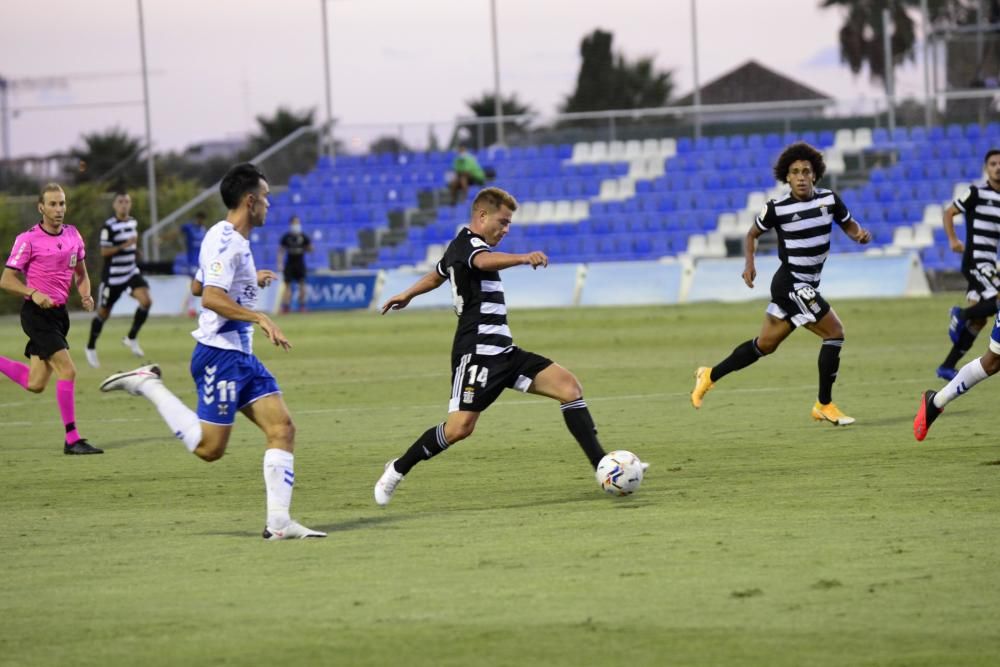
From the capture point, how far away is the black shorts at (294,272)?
3694cm

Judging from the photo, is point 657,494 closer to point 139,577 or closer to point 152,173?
point 139,577

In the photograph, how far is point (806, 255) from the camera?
13.3 m

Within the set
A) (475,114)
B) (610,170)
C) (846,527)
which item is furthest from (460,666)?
(475,114)

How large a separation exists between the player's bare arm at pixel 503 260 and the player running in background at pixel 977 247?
7353mm

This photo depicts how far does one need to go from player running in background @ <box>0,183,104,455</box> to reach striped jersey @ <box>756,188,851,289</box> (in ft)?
19.8

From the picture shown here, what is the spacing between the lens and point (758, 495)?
966 centimetres

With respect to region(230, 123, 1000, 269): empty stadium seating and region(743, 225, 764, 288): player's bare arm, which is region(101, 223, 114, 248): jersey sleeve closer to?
region(743, 225, 764, 288): player's bare arm

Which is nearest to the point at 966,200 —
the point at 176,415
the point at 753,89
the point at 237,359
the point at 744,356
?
the point at 744,356

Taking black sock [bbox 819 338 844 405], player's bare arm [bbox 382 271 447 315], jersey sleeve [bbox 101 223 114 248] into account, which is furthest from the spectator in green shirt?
player's bare arm [bbox 382 271 447 315]

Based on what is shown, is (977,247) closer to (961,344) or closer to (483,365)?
(961,344)

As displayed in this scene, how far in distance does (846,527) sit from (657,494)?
5.83 ft

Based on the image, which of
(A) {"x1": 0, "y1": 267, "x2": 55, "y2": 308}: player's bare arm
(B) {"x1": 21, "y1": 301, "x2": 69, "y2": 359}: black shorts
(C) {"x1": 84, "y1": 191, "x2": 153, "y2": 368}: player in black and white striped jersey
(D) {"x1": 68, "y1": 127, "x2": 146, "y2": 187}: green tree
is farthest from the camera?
(D) {"x1": 68, "y1": 127, "x2": 146, "y2": 187}: green tree

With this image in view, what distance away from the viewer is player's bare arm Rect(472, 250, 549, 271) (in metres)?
8.83

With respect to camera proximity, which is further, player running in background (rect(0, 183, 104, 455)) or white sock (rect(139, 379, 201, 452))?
player running in background (rect(0, 183, 104, 455))
